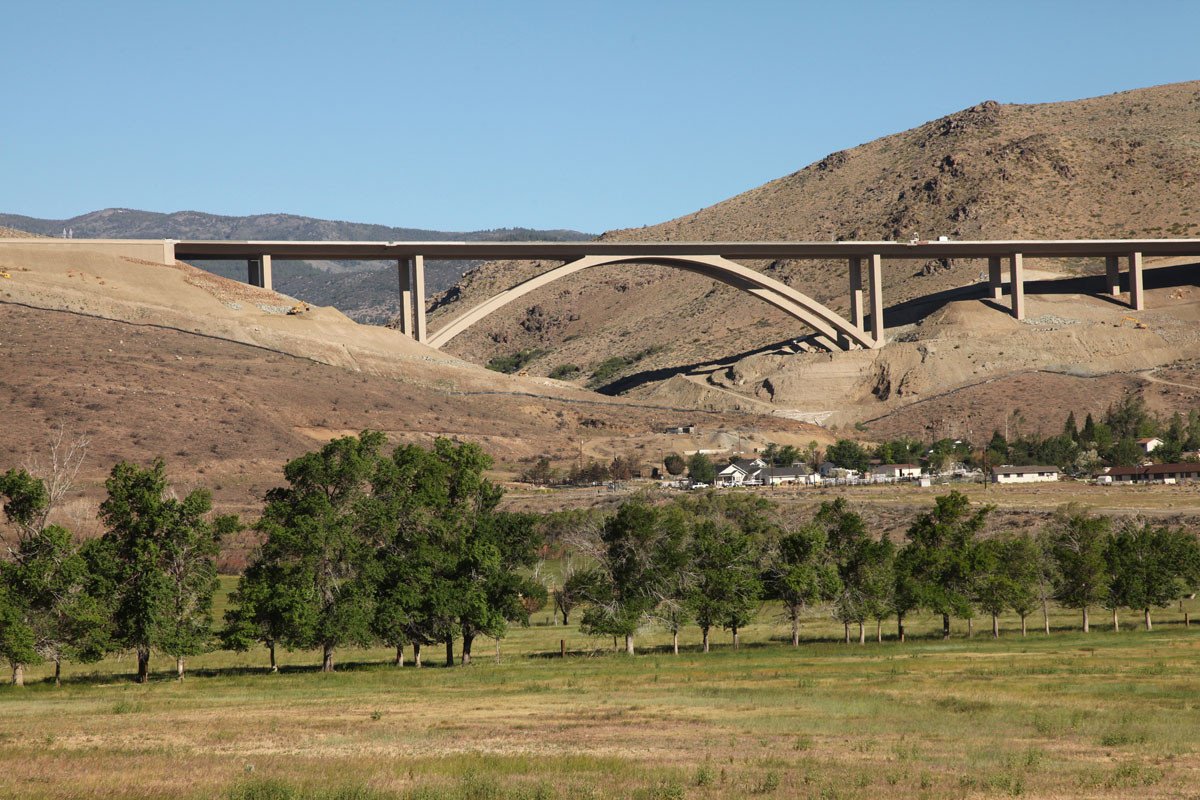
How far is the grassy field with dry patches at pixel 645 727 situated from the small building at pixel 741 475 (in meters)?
65.7

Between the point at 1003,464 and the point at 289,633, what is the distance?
92.1 metres

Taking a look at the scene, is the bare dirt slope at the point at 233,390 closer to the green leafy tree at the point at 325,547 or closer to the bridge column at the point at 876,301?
the bridge column at the point at 876,301

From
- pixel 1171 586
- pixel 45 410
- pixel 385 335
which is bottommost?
pixel 1171 586

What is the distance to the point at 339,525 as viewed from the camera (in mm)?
48094

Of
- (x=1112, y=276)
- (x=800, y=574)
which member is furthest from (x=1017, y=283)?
(x=800, y=574)

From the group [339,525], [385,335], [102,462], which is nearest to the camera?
[339,525]

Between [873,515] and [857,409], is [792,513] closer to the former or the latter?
[873,515]

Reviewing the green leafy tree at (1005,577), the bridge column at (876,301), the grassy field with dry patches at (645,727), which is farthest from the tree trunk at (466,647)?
the bridge column at (876,301)

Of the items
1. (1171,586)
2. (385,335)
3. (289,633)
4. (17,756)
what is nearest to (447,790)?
(17,756)

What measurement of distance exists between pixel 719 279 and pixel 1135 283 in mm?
A: 49404

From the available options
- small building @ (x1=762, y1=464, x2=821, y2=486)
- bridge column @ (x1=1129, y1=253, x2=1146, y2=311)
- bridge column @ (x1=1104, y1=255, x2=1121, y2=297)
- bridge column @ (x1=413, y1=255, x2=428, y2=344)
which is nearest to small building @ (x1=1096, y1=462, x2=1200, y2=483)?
small building @ (x1=762, y1=464, x2=821, y2=486)

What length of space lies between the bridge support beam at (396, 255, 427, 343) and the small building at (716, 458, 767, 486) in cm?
3991

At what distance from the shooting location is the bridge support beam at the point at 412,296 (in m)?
140

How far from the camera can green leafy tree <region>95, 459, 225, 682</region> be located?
4431 cm
